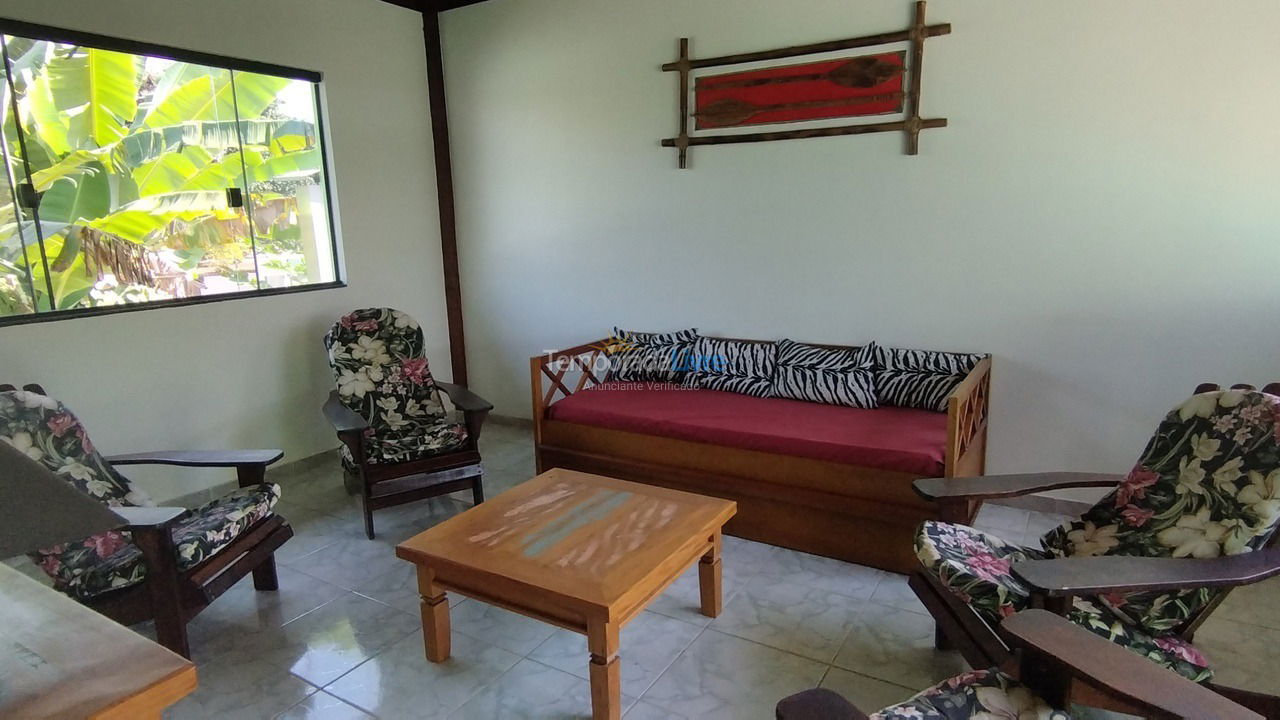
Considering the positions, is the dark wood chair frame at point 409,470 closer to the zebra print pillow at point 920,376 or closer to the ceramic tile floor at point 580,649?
the ceramic tile floor at point 580,649

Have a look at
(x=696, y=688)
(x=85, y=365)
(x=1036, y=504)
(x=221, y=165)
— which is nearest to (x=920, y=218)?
(x=1036, y=504)

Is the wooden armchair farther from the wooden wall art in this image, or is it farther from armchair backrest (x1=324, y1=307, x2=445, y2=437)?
the wooden wall art

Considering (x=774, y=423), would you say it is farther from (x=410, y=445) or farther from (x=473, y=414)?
(x=410, y=445)

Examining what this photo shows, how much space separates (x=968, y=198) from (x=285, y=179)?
359cm

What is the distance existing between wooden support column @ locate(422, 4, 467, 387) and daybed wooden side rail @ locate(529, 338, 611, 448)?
83 cm

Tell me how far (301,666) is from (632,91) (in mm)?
3231

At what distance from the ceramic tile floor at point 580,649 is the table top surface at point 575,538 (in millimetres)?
367

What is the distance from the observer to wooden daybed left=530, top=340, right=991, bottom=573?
276 cm

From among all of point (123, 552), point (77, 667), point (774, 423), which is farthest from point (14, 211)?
point (774, 423)

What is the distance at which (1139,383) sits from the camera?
3064 mm

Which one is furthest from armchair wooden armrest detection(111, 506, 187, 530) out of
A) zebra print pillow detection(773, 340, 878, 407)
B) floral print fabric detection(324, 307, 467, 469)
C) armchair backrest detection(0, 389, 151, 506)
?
zebra print pillow detection(773, 340, 878, 407)

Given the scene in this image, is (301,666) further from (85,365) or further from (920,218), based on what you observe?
(920,218)

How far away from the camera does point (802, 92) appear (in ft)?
11.6

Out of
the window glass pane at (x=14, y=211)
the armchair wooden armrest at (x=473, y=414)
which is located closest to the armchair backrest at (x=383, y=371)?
the armchair wooden armrest at (x=473, y=414)
